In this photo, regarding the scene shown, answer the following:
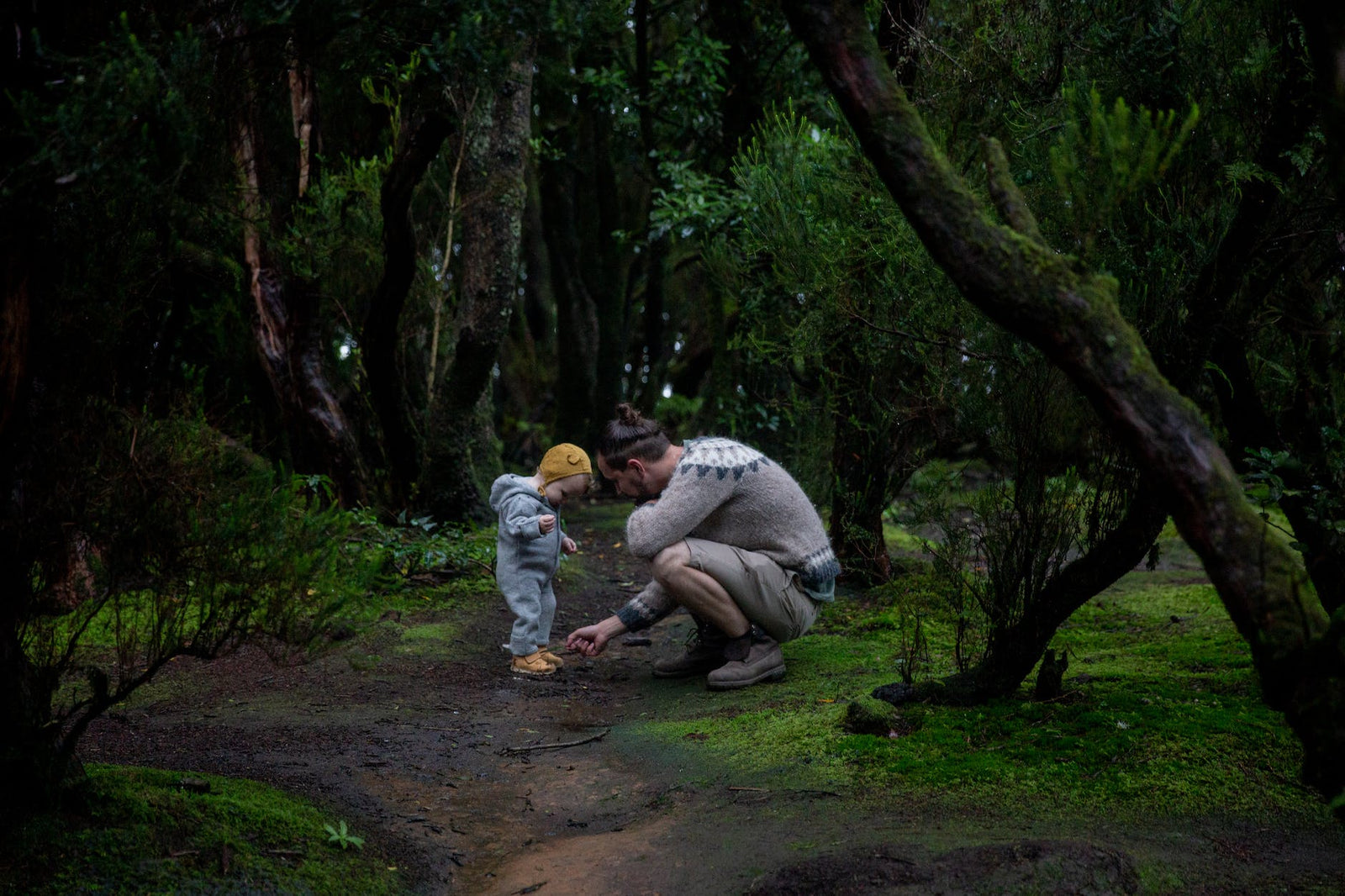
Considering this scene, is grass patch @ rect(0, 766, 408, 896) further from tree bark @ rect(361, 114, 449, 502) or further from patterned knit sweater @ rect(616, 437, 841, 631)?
tree bark @ rect(361, 114, 449, 502)

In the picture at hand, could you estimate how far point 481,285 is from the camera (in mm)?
9492

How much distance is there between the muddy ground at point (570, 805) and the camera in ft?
10.5

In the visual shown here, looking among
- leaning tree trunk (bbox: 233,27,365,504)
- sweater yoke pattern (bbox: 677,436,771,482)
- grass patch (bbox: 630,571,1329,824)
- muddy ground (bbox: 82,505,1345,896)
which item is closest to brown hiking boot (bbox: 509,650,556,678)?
muddy ground (bbox: 82,505,1345,896)

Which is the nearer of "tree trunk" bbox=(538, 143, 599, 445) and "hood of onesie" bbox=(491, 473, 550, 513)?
"hood of onesie" bbox=(491, 473, 550, 513)

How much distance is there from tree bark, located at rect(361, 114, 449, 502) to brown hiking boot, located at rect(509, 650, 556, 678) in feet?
12.1

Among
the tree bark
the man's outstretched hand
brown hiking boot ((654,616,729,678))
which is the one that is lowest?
brown hiking boot ((654,616,729,678))

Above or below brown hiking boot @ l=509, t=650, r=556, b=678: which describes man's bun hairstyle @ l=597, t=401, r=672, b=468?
above

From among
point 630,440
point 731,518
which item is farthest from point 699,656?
point 630,440

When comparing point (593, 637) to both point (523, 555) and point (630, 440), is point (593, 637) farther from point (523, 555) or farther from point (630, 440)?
point (630, 440)

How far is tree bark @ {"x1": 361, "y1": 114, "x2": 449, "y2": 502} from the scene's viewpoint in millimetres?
7949

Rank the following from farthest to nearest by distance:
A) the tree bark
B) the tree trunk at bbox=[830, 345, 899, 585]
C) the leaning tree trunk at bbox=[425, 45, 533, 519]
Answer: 1. the leaning tree trunk at bbox=[425, 45, 533, 519]
2. the tree bark
3. the tree trunk at bbox=[830, 345, 899, 585]

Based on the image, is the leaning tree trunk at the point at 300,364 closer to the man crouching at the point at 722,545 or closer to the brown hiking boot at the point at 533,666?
the brown hiking boot at the point at 533,666

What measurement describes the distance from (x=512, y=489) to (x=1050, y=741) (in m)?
3.53

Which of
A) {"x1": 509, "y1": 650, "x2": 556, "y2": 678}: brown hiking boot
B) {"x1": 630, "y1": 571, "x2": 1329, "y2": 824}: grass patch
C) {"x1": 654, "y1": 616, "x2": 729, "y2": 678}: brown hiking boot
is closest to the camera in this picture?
{"x1": 630, "y1": 571, "x2": 1329, "y2": 824}: grass patch
